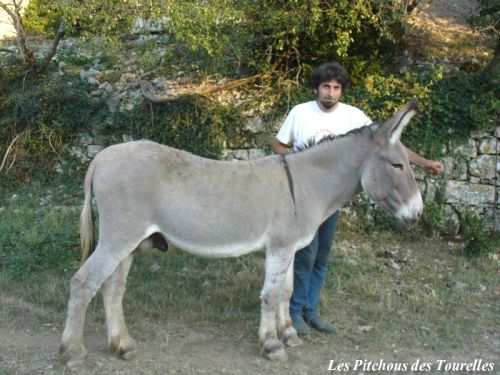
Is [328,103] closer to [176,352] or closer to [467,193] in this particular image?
[176,352]

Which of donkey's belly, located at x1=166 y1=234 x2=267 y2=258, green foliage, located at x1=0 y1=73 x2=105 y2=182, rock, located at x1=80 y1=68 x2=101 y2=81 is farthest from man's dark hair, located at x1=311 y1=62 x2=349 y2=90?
rock, located at x1=80 y1=68 x2=101 y2=81

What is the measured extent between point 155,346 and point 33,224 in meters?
3.18

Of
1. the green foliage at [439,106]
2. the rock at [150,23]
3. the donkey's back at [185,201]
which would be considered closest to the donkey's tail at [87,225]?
the donkey's back at [185,201]

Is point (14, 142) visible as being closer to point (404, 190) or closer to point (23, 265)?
point (23, 265)

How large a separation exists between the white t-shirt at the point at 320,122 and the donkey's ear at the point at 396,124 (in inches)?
18.7

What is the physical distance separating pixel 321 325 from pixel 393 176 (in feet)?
4.95

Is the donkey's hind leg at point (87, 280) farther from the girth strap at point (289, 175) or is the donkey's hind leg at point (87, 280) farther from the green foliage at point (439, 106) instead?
the green foliage at point (439, 106)

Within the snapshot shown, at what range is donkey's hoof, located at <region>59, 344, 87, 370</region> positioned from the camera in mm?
3662

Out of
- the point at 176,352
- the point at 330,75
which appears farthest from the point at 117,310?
the point at 330,75

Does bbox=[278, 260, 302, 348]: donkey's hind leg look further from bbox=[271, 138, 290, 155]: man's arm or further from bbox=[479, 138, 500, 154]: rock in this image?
bbox=[479, 138, 500, 154]: rock

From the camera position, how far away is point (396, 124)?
3.65m

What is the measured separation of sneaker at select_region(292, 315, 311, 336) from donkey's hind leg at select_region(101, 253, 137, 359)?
1.33 meters

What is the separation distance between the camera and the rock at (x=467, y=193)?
689 centimetres

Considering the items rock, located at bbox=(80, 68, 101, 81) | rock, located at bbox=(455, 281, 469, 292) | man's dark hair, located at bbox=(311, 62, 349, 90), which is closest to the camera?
man's dark hair, located at bbox=(311, 62, 349, 90)
